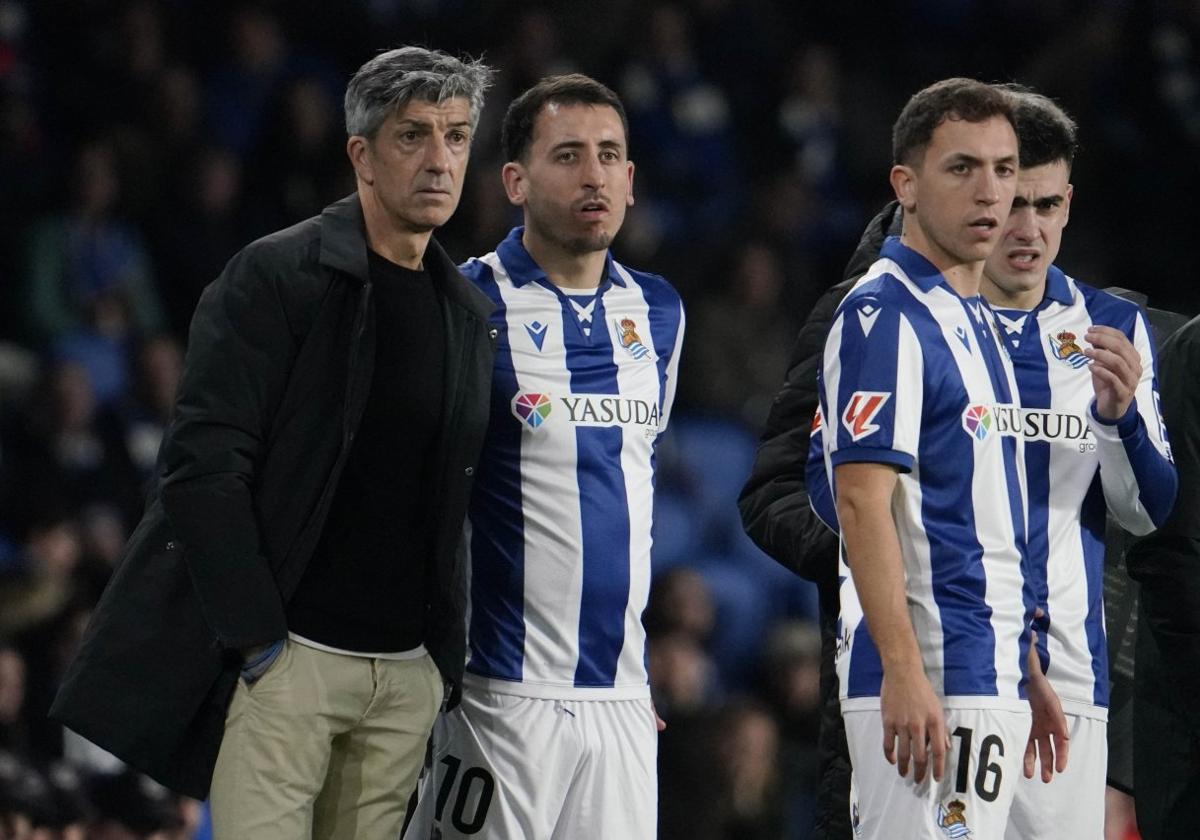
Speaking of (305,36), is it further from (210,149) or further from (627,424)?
(627,424)

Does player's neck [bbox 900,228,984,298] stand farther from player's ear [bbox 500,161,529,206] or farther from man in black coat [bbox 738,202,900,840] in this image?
player's ear [bbox 500,161,529,206]

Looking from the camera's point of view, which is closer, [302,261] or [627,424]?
[302,261]

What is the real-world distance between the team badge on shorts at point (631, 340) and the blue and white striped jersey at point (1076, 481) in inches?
32.6

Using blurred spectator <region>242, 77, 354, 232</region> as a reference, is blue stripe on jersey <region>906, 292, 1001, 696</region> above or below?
below

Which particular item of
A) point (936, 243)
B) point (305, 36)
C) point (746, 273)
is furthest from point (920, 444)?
point (305, 36)

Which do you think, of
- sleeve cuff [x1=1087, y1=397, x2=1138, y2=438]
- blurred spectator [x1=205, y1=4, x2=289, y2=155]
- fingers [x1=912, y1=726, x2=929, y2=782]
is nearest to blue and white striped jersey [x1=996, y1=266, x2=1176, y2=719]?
sleeve cuff [x1=1087, y1=397, x2=1138, y2=438]

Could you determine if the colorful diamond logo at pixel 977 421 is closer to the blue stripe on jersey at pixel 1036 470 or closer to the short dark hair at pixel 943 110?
the blue stripe on jersey at pixel 1036 470

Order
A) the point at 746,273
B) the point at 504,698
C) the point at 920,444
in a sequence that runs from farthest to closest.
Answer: the point at 746,273 → the point at 504,698 → the point at 920,444

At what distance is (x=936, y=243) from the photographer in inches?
158

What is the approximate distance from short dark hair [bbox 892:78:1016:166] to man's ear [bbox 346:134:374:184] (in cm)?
112

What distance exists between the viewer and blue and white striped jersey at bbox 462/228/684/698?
14.3 feet

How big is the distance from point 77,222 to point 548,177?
480cm

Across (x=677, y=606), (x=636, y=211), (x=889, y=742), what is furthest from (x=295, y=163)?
(x=889, y=742)

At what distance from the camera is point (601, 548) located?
4383mm
